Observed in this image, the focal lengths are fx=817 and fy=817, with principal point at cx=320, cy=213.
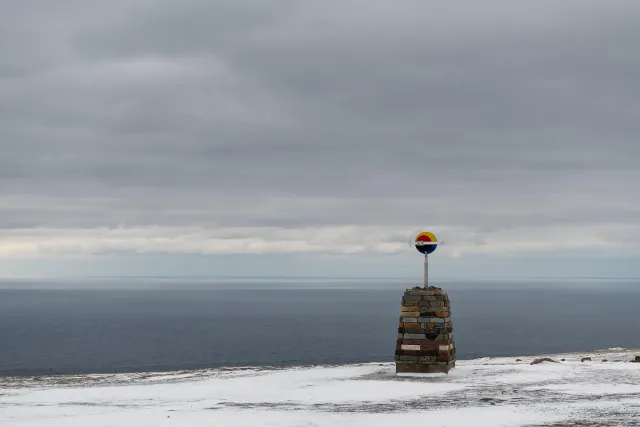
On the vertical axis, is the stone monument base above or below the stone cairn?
below

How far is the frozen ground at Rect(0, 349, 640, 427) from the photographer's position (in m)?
20.5

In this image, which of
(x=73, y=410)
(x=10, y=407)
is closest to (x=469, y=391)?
(x=73, y=410)

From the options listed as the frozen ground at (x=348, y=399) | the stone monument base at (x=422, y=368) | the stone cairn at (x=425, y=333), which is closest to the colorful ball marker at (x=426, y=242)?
the stone cairn at (x=425, y=333)

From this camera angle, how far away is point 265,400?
24.7 metres

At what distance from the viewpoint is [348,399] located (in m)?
24.7

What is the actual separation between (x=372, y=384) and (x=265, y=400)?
5.00 meters

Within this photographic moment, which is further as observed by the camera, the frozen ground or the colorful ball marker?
the colorful ball marker

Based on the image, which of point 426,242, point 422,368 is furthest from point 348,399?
point 426,242

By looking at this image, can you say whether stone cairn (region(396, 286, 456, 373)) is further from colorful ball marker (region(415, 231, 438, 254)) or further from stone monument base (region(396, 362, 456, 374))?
A: colorful ball marker (region(415, 231, 438, 254))

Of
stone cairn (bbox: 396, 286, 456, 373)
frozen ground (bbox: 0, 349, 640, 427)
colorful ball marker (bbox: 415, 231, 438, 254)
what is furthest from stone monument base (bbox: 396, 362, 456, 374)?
colorful ball marker (bbox: 415, 231, 438, 254)

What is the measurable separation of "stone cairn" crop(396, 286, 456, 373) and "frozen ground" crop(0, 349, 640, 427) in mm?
676

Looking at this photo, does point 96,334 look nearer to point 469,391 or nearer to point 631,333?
point 631,333

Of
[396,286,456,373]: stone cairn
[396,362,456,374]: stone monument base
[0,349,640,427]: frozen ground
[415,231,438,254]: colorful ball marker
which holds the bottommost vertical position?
[0,349,640,427]: frozen ground

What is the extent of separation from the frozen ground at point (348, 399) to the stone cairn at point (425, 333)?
0.68m
